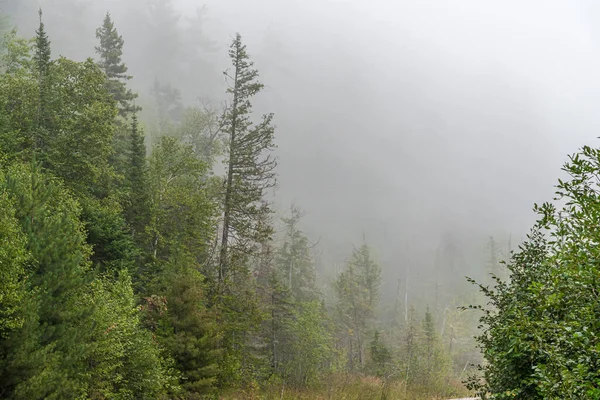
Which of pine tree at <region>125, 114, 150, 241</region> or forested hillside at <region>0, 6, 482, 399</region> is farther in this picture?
pine tree at <region>125, 114, 150, 241</region>

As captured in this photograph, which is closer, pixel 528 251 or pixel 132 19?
pixel 528 251

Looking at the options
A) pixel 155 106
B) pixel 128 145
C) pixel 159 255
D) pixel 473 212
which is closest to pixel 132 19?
pixel 155 106

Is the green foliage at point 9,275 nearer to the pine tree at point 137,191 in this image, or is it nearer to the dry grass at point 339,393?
the dry grass at point 339,393

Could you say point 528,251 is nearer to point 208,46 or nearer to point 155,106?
point 155,106

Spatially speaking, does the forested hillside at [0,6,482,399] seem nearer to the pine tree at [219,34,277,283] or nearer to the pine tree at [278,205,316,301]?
the pine tree at [219,34,277,283]

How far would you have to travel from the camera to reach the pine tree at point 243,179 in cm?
1958

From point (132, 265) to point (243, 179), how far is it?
8.10m

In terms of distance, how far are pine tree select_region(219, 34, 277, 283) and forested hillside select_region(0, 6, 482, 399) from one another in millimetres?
84

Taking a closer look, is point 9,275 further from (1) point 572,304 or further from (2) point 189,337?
(1) point 572,304

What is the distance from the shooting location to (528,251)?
8062mm

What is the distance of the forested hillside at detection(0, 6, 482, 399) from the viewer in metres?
9.46

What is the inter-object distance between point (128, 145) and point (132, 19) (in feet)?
394

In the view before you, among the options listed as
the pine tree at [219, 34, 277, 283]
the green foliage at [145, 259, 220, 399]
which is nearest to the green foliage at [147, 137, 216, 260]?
the pine tree at [219, 34, 277, 283]

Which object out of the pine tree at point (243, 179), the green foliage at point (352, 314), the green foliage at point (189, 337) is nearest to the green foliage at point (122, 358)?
the green foliage at point (189, 337)
